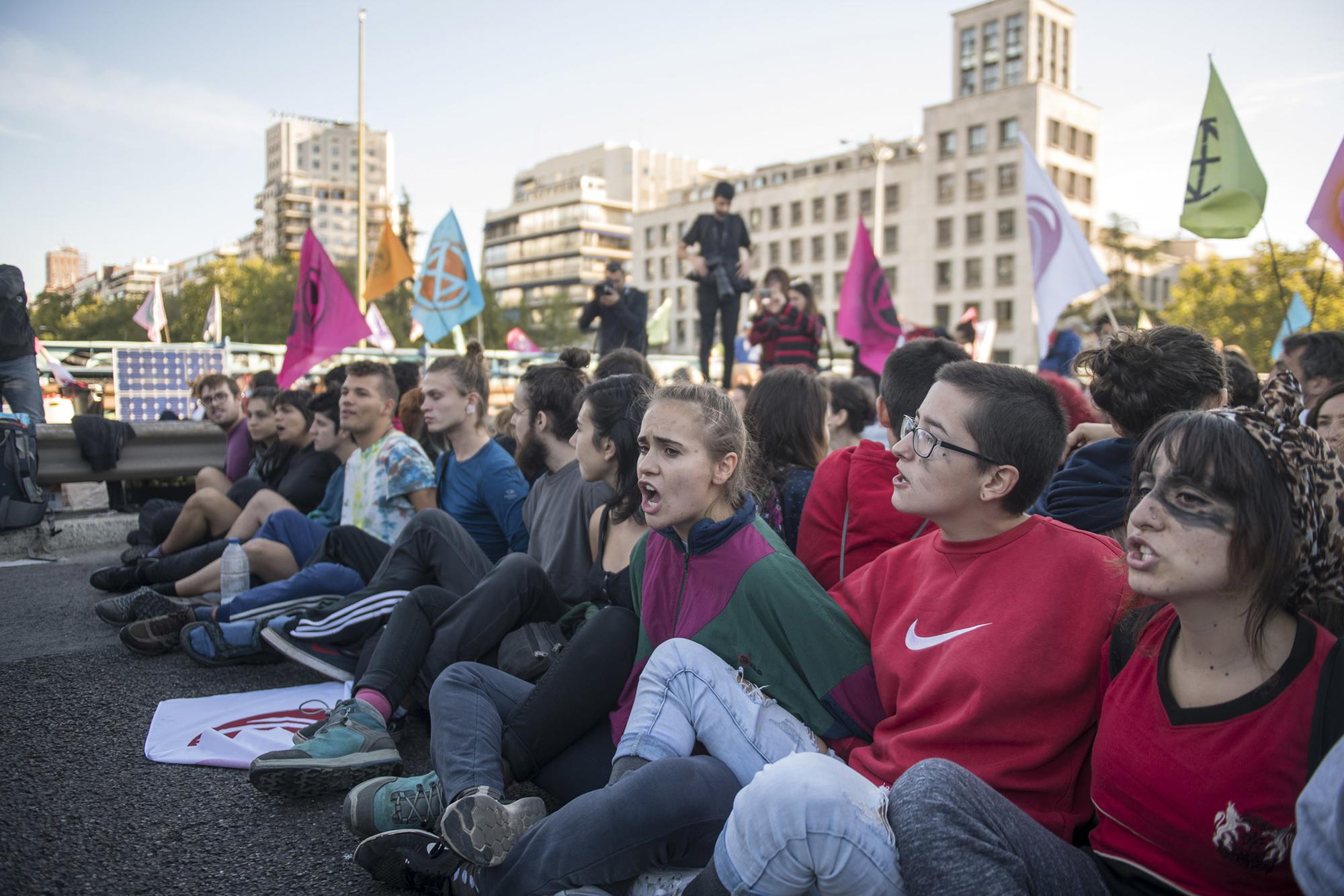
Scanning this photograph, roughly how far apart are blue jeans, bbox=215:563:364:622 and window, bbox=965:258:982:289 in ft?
210

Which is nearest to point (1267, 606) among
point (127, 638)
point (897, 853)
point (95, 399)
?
point (897, 853)

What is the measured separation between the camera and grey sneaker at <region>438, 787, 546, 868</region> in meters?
2.15

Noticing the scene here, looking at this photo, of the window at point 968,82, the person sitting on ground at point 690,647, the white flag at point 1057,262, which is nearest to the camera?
the person sitting on ground at point 690,647

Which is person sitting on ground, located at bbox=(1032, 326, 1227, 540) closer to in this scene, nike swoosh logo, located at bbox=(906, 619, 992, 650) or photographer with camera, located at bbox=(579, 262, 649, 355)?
nike swoosh logo, located at bbox=(906, 619, 992, 650)

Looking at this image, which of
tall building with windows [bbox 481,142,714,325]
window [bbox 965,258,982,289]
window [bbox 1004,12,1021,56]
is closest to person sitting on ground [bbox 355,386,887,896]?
window [bbox 965,258,982,289]

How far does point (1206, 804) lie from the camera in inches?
65.5

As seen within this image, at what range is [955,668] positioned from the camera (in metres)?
2.11

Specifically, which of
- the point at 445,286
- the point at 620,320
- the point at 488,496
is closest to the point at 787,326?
the point at 620,320

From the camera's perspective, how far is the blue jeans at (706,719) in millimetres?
2359

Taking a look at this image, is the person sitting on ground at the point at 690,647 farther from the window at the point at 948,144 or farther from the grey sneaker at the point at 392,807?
the window at the point at 948,144

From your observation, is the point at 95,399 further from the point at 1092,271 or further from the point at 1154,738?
the point at 1154,738

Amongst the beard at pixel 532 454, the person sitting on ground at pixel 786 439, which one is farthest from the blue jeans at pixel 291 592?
the person sitting on ground at pixel 786 439

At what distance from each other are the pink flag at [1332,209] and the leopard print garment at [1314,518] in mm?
4454

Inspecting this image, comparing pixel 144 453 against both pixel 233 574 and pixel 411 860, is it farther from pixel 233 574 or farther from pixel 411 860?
pixel 411 860
